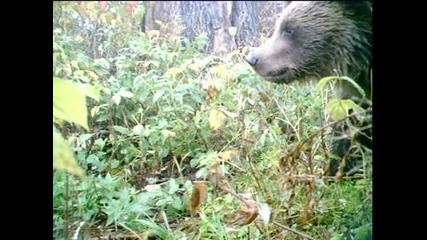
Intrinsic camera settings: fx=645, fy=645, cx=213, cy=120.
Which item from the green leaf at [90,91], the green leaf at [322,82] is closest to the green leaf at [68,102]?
the green leaf at [90,91]

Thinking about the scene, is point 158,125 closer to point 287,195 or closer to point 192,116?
point 192,116

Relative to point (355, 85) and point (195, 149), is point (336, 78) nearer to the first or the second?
point (355, 85)

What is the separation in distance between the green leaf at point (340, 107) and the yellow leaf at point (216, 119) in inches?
9.6

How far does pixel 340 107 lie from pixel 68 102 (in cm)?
60

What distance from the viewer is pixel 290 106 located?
58.7 inches

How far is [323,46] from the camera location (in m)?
1.47

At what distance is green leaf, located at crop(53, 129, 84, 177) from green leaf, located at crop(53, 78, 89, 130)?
5 cm

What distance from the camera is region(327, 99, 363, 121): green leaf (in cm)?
145

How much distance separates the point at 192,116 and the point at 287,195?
0.28m

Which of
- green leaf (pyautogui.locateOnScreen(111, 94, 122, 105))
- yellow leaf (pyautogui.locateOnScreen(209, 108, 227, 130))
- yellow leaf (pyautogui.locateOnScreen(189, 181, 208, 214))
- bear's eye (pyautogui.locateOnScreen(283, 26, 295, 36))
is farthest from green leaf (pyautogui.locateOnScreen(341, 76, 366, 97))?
green leaf (pyautogui.locateOnScreen(111, 94, 122, 105))

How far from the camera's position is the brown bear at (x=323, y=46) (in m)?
1.45

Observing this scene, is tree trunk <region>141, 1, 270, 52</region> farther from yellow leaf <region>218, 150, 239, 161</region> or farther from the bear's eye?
yellow leaf <region>218, 150, 239, 161</region>
